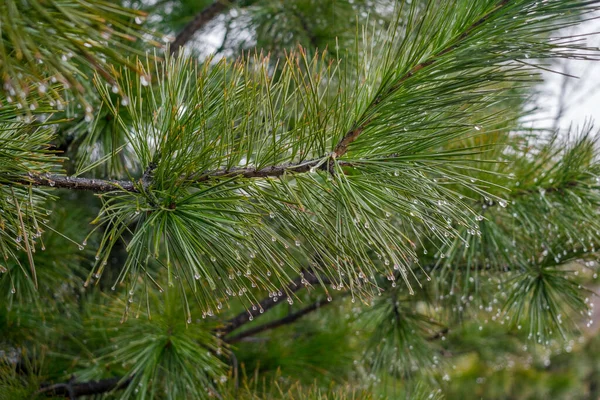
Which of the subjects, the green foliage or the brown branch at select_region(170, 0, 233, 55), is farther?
the brown branch at select_region(170, 0, 233, 55)

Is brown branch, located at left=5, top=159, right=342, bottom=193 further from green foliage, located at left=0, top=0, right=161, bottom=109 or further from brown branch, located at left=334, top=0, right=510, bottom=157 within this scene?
green foliage, located at left=0, top=0, right=161, bottom=109

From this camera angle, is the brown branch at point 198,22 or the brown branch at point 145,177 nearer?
the brown branch at point 145,177

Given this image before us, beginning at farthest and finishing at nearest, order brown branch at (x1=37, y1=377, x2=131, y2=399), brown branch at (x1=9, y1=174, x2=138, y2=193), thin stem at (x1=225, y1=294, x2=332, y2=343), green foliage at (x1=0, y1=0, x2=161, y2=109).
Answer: thin stem at (x1=225, y1=294, x2=332, y2=343) < brown branch at (x1=37, y1=377, x2=131, y2=399) < brown branch at (x1=9, y1=174, x2=138, y2=193) < green foliage at (x1=0, y1=0, x2=161, y2=109)

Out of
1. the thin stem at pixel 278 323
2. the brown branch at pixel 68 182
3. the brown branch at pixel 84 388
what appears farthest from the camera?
the thin stem at pixel 278 323

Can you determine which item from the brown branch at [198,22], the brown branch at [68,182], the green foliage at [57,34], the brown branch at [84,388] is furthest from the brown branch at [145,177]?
the brown branch at [198,22]

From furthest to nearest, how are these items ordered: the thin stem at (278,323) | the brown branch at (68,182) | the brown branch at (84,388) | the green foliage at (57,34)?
the thin stem at (278,323) → the brown branch at (84,388) → the brown branch at (68,182) → the green foliage at (57,34)

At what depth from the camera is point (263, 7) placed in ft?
3.55

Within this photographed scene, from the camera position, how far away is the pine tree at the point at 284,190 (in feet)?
1.65

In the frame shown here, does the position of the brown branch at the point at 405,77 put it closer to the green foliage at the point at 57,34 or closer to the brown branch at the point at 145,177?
the brown branch at the point at 145,177

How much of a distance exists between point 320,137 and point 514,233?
42 cm

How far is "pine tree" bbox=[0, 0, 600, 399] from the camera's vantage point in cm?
50

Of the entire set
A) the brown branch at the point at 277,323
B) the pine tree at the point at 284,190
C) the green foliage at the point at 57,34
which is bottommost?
the brown branch at the point at 277,323

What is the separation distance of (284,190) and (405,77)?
0.54 ft

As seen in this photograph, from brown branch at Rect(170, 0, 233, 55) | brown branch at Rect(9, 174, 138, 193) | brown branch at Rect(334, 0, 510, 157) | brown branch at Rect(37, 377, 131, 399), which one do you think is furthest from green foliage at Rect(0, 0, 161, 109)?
brown branch at Rect(170, 0, 233, 55)
